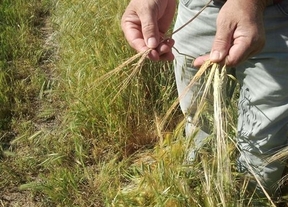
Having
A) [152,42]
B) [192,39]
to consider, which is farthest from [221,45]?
[192,39]

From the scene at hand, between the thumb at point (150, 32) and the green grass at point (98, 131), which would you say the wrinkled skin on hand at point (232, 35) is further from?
the green grass at point (98, 131)

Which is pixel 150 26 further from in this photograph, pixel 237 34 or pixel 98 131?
pixel 98 131

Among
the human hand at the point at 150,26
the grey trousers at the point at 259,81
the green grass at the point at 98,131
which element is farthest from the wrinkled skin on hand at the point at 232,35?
the green grass at the point at 98,131

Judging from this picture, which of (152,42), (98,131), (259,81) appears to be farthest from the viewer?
(98,131)

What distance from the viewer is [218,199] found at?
1.57 meters

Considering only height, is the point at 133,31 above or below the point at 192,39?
above

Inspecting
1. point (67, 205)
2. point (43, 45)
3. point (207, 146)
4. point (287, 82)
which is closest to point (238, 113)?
point (207, 146)

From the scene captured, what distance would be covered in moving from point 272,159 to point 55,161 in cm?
103

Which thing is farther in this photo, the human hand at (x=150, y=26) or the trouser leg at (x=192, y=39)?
the trouser leg at (x=192, y=39)

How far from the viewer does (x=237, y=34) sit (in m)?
1.25

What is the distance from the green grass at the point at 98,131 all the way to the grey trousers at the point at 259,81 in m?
0.08

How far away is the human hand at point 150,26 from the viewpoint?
54.9 inches

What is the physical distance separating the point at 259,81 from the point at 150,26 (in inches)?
14.6

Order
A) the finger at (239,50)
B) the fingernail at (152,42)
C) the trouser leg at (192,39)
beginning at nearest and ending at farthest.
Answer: the finger at (239,50)
the fingernail at (152,42)
the trouser leg at (192,39)
